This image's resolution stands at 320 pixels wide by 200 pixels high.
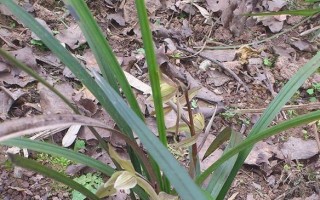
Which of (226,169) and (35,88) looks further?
(35,88)

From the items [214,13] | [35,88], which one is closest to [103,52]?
[35,88]

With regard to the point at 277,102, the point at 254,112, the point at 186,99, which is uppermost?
the point at 186,99

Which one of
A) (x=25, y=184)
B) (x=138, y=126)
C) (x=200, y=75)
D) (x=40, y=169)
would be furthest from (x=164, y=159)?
(x=200, y=75)

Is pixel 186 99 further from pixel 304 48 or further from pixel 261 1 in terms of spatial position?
pixel 261 1

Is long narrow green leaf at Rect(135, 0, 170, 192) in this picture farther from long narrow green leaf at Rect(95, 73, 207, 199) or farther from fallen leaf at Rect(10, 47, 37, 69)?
fallen leaf at Rect(10, 47, 37, 69)

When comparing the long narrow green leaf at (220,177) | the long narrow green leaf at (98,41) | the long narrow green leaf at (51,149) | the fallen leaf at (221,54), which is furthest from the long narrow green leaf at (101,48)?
the fallen leaf at (221,54)

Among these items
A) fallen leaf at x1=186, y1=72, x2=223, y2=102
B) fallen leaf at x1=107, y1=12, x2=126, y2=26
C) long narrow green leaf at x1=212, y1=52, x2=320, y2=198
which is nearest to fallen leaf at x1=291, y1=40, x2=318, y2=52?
fallen leaf at x1=186, y1=72, x2=223, y2=102

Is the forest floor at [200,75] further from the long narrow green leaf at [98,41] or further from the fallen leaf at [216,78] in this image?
the long narrow green leaf at [98,41]
